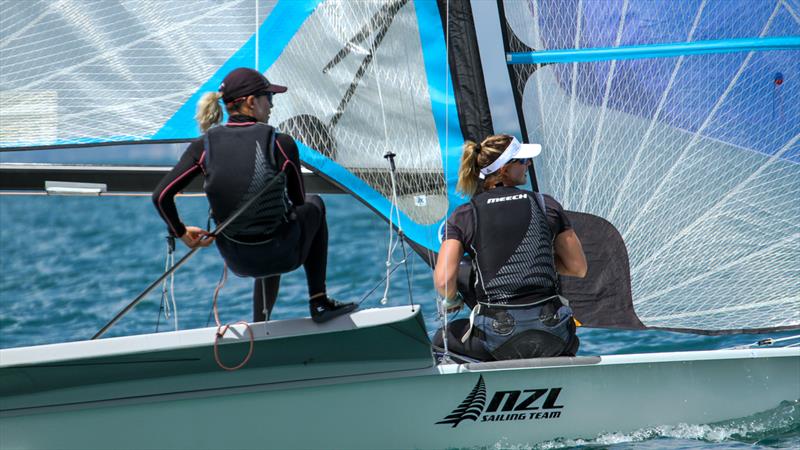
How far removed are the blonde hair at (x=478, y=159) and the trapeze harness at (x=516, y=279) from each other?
9 centimetres

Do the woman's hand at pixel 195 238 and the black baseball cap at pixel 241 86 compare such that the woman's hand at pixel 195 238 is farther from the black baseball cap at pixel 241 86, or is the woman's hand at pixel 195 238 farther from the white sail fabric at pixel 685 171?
the white sail fabric at pixel 685 171

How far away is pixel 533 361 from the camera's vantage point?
3508mm

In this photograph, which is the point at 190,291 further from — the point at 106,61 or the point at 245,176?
the point at 245,176

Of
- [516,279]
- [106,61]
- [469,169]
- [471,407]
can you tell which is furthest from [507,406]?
[106,61]

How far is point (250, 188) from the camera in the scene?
3318mm

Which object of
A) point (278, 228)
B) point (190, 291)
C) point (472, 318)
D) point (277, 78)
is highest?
point (277, 78)

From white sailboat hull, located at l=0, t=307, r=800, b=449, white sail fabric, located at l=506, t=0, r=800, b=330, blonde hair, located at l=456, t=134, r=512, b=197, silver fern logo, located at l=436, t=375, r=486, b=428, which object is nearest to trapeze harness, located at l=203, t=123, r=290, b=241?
white sailboat hull, located at l=0, t=307, r=800, b=449

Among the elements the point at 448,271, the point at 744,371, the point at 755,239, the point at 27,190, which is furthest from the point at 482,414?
the point at 27,190

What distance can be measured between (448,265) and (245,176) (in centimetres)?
67

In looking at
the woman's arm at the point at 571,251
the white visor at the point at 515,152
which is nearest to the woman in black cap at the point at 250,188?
the white visor at the point at 515,152

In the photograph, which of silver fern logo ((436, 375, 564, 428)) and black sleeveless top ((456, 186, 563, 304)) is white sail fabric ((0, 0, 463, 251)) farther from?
silver fern logo ((436, 375, 564, 428))

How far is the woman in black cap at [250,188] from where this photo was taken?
332 centimetres

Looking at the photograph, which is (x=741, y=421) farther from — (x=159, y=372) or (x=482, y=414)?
(x=159, y=372)

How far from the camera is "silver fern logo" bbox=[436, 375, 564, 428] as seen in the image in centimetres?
352
